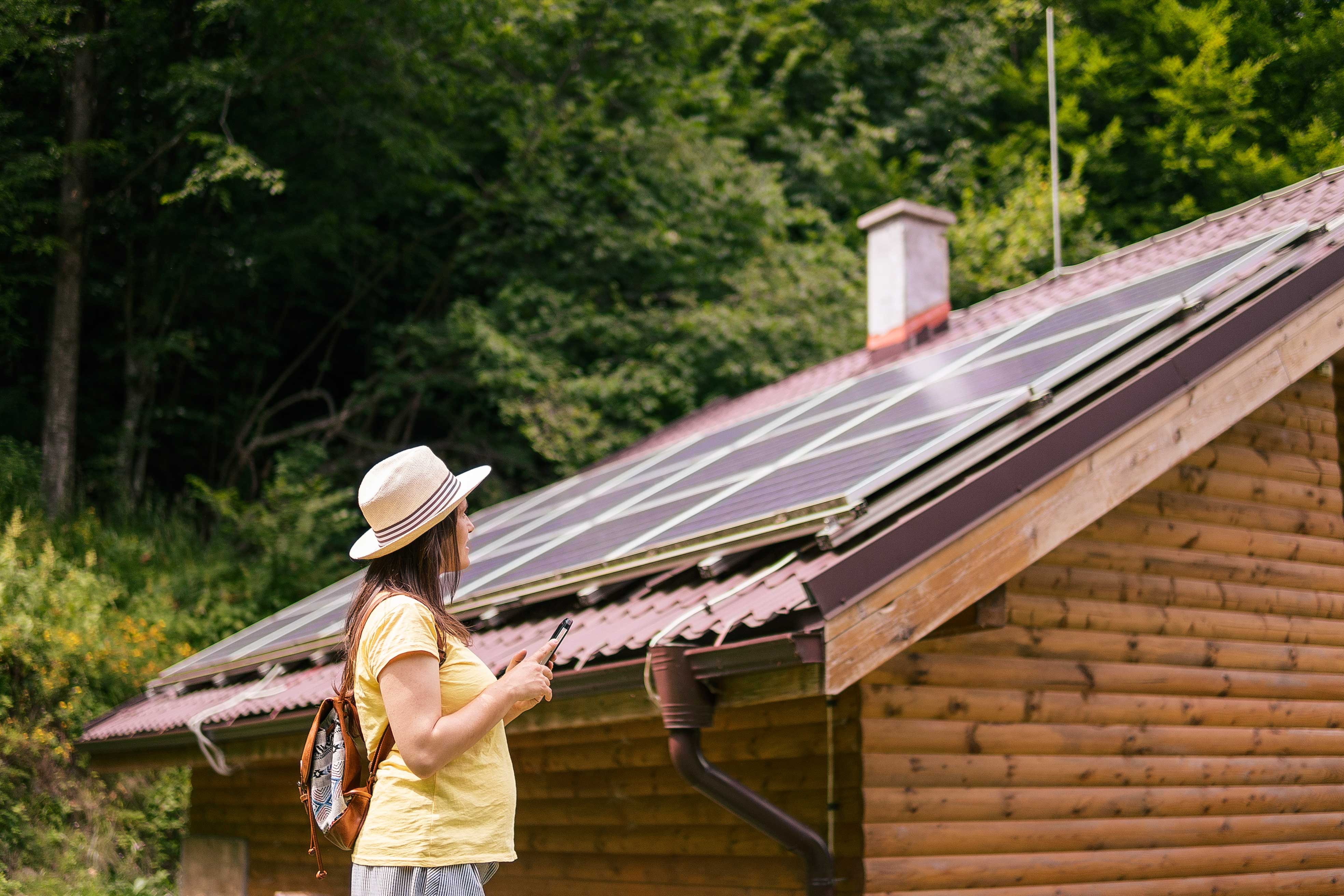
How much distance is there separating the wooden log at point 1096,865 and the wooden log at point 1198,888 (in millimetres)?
23

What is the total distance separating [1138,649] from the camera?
6.48 m

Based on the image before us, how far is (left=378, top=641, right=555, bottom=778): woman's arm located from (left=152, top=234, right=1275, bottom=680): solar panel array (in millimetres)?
2390

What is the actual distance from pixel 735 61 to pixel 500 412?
30.6ft

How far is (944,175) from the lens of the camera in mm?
24312

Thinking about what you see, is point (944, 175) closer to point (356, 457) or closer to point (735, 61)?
point (735, 61)

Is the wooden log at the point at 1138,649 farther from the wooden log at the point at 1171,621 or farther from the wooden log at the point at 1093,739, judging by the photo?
the wooden log at the point at 1093,739

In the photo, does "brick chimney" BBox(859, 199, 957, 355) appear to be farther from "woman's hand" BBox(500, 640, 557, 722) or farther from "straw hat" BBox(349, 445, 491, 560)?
"woman's hand" BBox(500, 640, 557, 722)

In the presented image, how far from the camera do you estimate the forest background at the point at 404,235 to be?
15.8m

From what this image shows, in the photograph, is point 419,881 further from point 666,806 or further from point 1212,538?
point 1212,538

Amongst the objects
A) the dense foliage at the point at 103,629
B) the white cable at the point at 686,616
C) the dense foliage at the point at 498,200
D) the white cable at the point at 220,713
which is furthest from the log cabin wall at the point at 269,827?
the dense foliage at the point at 498,200

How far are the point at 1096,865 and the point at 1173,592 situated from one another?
158cm

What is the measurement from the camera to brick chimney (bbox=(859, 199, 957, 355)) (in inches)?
433

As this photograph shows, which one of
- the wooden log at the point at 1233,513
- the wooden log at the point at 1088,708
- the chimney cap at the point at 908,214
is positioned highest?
the chimney cap at the point at 908,214

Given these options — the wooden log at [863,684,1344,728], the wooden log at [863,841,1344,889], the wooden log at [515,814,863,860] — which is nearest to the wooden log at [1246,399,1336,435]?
the wooden log at [863,684,1344,728]
